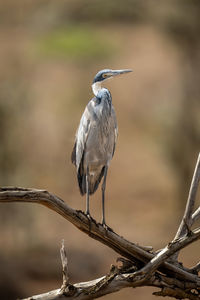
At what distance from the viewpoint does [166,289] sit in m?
3.15

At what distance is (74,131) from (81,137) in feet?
34.9

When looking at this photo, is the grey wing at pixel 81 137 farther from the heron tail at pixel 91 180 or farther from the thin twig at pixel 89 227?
the thin twig at pixel 89 227

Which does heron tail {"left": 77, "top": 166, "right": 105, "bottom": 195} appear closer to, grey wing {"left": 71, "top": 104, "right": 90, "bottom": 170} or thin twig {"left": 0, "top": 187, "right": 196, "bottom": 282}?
grey wing {"left": 71, "top": 104, "right": 90, "bottom": 170}

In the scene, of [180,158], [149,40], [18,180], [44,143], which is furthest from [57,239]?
[149,40]

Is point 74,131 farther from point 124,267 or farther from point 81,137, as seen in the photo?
point 124,267

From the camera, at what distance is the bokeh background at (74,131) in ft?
29.6

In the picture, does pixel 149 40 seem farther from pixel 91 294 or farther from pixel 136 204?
pixel 91 294

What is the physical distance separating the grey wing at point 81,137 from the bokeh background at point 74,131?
449cm

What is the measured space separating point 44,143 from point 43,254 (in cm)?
625

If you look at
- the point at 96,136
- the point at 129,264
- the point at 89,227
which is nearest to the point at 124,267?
the point at 129,264

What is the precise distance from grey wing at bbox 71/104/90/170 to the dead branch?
79 centimetres

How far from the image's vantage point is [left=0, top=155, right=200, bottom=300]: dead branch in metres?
2.82

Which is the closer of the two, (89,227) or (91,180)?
(89,227)

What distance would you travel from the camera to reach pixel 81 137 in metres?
3.79
